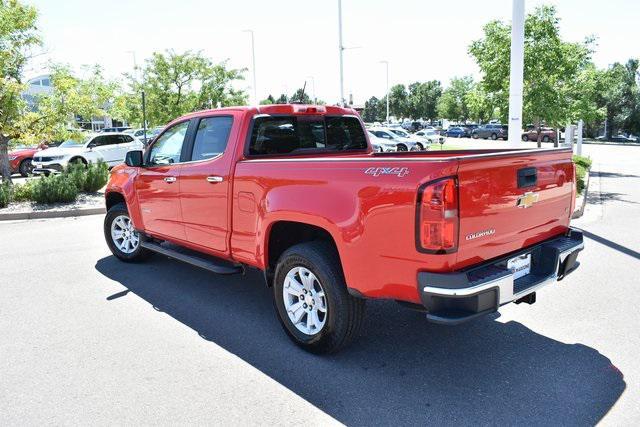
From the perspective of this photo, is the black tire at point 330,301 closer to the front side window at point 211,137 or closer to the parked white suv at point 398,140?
the front side window at point 211,137

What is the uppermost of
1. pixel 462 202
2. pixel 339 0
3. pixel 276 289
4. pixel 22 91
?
pixel 339 0

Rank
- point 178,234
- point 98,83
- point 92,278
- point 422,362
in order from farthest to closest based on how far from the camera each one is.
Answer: point 98,83 < point 92,278 < point 178,234 < point 422,362

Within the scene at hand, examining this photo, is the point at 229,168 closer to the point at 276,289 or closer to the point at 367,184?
the point at 276,289

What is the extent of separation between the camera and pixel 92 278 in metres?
6.04

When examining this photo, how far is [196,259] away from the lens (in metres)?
5.01

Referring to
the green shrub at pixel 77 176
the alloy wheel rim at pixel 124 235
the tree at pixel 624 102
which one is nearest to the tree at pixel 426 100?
the tree at pixel 624 102

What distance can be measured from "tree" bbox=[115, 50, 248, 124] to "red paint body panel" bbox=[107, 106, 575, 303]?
19.0 metres

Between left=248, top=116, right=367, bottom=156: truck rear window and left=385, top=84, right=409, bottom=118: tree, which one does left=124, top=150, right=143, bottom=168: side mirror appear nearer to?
left=248, top=116, right=367, bottom=156: truck rear window

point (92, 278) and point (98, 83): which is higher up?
point (98, 83)

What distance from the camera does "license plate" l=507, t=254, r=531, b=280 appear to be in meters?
3.41

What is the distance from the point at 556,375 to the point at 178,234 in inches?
147

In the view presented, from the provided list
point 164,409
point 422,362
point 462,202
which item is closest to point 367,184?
point 462,202

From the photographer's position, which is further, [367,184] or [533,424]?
[367,184]

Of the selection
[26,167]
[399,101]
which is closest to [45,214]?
[26,167]
